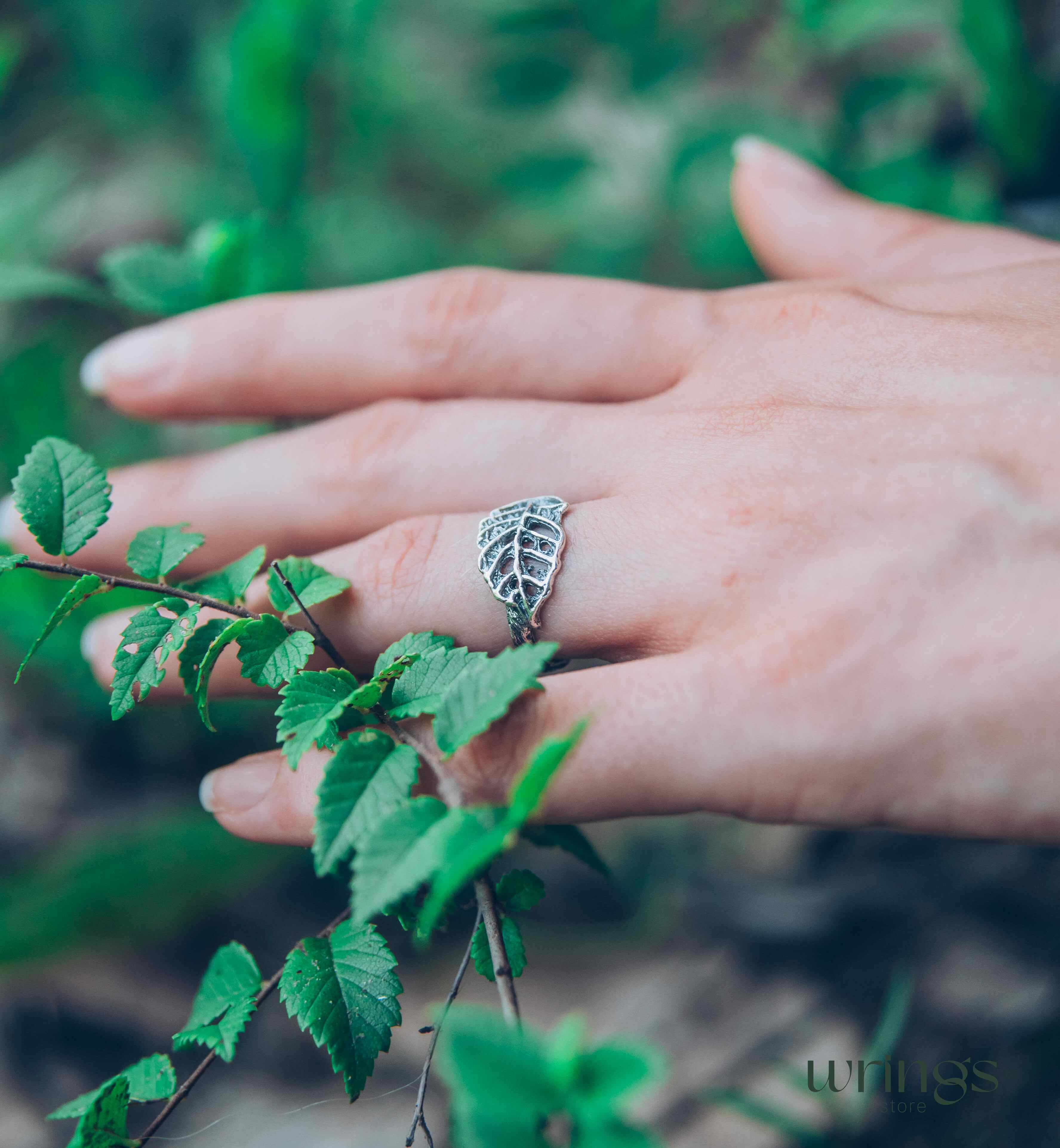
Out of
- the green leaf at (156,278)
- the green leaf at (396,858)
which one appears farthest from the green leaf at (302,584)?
the green leaf at (156,278)

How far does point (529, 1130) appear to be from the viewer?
22.2 inches

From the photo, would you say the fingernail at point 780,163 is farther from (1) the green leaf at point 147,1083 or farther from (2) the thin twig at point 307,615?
(1) the green leaf at point 147,1083

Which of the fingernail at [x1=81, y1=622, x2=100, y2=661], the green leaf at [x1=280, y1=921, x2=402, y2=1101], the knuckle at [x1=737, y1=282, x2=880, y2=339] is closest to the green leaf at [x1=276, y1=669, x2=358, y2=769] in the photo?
the green leaf at [x1=280, y1=921, x2=402, y2=1101]

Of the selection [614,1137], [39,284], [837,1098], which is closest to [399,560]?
[614,1137]

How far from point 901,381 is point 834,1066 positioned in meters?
1.30

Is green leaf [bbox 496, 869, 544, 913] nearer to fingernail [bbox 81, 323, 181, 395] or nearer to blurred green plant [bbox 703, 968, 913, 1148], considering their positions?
blurred green plant [bbox 703, 968, 913, 1148]

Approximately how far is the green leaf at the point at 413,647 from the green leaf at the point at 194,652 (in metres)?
0.19

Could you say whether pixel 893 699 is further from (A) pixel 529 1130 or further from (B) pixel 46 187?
(B) pixel 46 187

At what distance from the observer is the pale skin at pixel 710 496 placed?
0.97 metres

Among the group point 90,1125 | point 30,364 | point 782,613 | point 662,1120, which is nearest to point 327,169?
point 30,364

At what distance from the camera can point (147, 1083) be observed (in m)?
0.84

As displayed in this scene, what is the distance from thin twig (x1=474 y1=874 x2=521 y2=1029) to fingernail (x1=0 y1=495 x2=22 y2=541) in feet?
3.94

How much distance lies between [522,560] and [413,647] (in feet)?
0.87

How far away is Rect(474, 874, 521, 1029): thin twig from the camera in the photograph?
800mm
